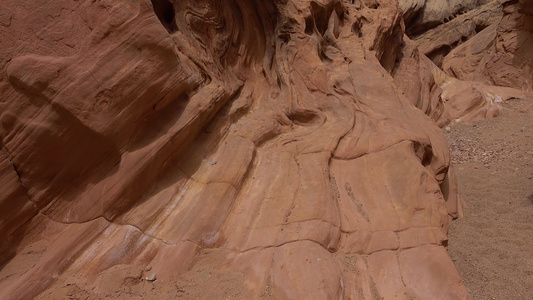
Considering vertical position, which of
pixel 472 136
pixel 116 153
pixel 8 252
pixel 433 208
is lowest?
pixel 472 136

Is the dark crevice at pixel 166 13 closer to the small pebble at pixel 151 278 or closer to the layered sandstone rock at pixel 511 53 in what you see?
the small pebble at pixel 151 278

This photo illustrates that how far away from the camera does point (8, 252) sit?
9.32ft

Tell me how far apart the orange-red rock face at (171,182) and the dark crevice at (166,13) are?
15 centimetres

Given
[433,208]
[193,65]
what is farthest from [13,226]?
[433,208]

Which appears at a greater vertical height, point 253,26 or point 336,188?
point 253,26

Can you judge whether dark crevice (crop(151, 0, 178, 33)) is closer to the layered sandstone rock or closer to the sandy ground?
the sandy ground

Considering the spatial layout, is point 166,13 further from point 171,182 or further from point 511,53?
point 511,53

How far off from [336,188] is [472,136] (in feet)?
17.4

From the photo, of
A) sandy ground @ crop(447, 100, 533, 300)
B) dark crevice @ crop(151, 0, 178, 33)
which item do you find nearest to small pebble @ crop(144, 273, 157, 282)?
sandy ground @ crop(447, 100, 533, 300)

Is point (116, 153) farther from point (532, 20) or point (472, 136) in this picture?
point (532, 20)

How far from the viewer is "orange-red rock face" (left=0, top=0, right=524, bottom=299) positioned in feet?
9.16

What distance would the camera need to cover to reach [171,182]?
134 inches

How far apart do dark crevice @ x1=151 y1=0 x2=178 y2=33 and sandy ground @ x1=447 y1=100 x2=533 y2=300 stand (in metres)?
3.69

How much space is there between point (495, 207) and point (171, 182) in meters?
3.89
